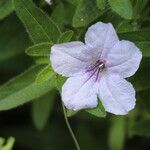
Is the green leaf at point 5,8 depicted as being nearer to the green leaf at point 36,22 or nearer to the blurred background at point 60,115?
the blurred background at point 60,115

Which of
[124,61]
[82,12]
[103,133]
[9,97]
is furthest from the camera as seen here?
[103,133]

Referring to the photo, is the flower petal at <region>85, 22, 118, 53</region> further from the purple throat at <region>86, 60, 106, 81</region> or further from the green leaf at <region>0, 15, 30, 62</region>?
the green leaf at <region>0, 15, 30, 62</region>

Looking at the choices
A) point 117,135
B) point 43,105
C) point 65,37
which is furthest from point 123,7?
point 117,135

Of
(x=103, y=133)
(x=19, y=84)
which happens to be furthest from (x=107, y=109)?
(x=103, y=133)

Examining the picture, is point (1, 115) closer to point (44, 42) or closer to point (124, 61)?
point (44, 42)

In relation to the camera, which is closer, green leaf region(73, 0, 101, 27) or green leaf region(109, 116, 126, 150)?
green leaf region(73, 0, 101, 27)

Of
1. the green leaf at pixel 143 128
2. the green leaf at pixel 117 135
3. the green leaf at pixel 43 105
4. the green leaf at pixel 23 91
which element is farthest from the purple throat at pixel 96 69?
the green leaf at pixel 117 135

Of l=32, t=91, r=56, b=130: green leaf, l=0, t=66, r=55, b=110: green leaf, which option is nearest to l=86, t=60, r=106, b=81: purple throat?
l=0, t=66, r=55, b=110: green leaf
